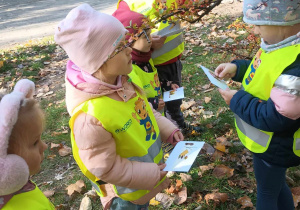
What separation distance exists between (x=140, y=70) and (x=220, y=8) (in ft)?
19.6

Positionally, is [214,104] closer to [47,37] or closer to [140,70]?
[140,70]

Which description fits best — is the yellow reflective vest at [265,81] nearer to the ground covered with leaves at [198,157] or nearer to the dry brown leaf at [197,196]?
the ground covered with leaves at [198,157]

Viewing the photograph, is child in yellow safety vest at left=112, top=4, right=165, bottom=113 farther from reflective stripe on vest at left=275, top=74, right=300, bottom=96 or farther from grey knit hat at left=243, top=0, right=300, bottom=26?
reflective stripe on vest at left=275, top=74, right=300, bottom=96

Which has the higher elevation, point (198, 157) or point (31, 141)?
point (31, 141)

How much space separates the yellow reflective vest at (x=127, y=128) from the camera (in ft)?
5.65

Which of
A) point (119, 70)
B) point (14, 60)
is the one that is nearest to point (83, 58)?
point (119, 70)

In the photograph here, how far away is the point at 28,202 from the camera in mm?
1337

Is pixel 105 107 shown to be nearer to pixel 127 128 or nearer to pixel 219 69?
pixel 127 128

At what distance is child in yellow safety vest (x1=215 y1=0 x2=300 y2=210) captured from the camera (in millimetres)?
1549

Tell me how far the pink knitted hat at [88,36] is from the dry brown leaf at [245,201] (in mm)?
1806

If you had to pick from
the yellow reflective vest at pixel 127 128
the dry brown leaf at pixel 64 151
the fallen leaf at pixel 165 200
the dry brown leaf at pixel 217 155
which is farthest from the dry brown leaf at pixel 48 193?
the dry brown leaf at pixel 217 155

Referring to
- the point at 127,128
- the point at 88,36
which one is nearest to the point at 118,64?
the point at 88,36

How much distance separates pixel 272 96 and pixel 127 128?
0.85 meters

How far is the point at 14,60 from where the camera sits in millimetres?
6375
